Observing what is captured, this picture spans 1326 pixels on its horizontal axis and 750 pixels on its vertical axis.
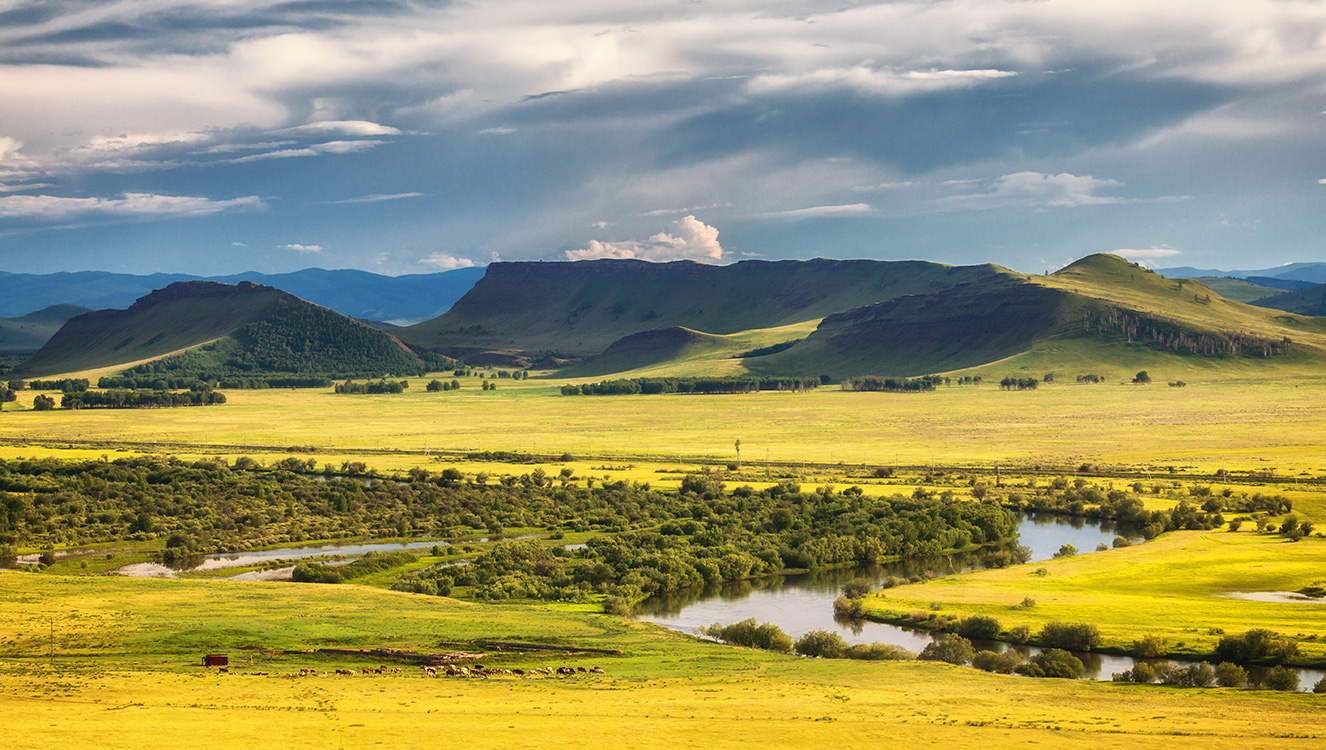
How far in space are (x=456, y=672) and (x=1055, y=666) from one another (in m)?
23.5

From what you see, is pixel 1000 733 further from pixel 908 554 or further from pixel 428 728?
pixel 908 554

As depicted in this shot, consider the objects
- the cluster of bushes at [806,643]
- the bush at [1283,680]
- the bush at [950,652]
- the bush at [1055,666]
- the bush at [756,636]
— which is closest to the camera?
the bush at [1283,680]

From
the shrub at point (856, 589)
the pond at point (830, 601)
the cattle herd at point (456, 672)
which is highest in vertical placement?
the cattle herd at point (456, 672)

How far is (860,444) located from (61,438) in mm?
112188

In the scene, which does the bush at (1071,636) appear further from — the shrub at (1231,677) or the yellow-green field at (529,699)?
the yellow-green field at (529,699)

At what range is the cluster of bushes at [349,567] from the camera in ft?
204

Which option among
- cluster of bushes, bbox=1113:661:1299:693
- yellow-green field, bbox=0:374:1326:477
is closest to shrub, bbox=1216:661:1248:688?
cluster of bushes, bbox=1113:661:1299:693

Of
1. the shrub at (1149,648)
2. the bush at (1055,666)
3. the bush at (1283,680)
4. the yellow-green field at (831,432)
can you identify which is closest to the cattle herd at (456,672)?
the bush at (1055,666)

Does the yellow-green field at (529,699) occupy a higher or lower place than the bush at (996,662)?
higher

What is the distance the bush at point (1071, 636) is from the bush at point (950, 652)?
14.0ft

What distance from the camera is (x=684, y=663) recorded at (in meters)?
40.1

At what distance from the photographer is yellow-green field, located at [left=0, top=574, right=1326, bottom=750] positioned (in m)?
28.0

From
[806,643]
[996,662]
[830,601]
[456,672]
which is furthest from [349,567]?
[996,662]

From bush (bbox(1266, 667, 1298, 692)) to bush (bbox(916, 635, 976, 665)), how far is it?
11034 mm
